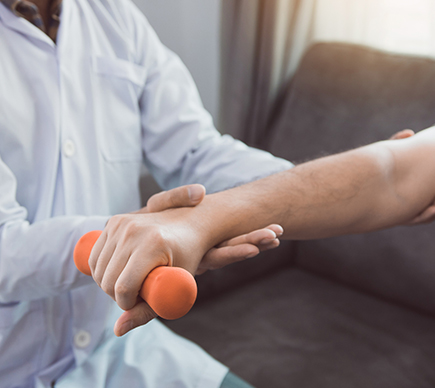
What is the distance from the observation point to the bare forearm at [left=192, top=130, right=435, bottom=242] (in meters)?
0.66

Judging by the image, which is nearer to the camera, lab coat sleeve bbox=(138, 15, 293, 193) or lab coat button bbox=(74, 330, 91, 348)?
lab coat button bbox=(74, 330, 91, 348)

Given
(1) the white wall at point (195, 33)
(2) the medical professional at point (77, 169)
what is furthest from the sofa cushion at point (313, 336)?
(1) the white wall at point (195, 33)

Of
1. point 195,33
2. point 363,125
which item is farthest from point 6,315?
point 195,33

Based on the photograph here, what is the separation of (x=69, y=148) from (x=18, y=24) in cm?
23

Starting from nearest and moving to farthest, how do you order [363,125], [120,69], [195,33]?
1. [120,69]
2. [363,125]
3. [195,33]

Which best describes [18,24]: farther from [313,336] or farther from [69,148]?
[313,336]

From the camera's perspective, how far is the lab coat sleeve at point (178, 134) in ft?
2.77

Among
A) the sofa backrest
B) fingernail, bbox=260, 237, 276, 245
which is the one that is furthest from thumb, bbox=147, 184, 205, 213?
the sofa backrest

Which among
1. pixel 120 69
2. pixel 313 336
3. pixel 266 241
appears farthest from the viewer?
pixel 313 336

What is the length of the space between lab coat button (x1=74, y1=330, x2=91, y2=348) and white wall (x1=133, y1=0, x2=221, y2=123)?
3.35 ft

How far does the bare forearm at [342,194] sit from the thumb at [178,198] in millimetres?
41

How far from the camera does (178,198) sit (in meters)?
0.59

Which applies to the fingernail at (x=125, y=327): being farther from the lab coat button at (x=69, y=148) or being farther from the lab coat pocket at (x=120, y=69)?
the lab coat pocket at (x=120, y=69)

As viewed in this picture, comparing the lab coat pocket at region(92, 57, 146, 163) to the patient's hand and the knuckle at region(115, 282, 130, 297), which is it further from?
the knuckle at region(115, 282, 130, 297)
